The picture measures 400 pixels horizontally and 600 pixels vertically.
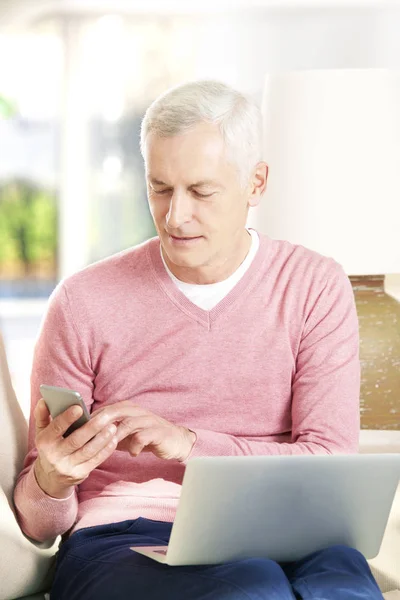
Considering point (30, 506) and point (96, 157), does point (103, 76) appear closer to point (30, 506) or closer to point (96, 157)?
point (96, 157)

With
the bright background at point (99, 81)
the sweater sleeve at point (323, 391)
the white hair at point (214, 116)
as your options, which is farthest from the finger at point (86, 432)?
the bright background at point (99, 81)

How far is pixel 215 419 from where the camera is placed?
5.42 feet

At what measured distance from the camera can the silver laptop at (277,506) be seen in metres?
1.21

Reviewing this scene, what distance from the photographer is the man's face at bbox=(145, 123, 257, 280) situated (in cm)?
153

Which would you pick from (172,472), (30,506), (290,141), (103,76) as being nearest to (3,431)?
(30,506)

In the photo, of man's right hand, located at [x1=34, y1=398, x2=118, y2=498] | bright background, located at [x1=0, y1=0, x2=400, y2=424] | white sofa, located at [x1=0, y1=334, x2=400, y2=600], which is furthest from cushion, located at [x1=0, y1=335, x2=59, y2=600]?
bright background, located at [x1=0, y1=0, x2=400, y2=424]

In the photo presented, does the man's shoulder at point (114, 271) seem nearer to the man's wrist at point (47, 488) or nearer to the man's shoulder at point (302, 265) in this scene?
the man's shoulder at point (302, 265)

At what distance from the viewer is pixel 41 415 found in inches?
54.5

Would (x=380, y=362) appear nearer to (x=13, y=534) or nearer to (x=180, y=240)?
(x=180, y=240)

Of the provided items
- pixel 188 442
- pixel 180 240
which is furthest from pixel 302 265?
pixel 188 442

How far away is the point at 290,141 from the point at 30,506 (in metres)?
1.16

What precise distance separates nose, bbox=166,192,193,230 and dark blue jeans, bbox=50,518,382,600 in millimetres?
518

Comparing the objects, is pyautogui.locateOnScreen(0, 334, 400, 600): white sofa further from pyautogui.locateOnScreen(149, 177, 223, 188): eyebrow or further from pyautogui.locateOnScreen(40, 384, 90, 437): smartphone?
Answer: pyautogui.locateOnScreen(149, 177, 223, 188): eyebrow

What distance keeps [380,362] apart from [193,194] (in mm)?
971
